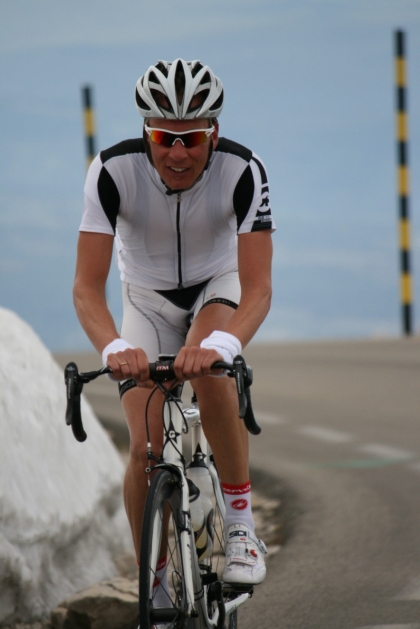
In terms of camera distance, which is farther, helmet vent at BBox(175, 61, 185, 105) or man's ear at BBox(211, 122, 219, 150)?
man's ear at BBox(211, 122, 219, 150)

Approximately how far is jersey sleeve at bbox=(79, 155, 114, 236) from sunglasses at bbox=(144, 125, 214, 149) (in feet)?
0.97

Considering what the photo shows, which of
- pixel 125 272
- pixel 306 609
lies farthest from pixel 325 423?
pixel 125 272

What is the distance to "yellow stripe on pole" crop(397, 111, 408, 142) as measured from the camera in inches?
629

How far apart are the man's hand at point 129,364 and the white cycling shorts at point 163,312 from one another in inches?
27.7

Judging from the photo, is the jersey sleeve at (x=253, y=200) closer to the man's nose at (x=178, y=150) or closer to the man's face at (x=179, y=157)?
the man's face at (x=179, y=157)

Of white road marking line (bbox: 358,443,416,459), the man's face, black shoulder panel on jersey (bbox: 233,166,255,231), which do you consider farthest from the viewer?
white road marking line (bbox: 358,443,416,459)

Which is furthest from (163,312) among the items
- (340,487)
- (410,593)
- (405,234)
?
(405,234)

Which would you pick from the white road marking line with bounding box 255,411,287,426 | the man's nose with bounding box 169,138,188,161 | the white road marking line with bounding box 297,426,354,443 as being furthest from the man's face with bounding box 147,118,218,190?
the white road marking line with bounding box 255,411,287,426

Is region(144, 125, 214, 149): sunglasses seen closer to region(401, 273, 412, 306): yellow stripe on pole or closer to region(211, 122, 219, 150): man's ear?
region(211, 122, 219, 150): man's ear

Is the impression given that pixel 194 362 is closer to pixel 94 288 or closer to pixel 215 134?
pixel 94 288

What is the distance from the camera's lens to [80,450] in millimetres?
5344

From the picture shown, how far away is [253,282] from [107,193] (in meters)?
0.64

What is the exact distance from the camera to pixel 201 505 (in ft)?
12.6

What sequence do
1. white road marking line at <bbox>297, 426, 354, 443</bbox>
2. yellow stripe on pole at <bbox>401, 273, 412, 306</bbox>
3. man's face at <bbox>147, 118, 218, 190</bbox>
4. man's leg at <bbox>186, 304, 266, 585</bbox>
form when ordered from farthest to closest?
yellow stripe on pole at <bbox>401, 273, 412, 306</bbox> < white road marking line at <bbox>297, 426, 354, 443</bbox> < man's leg at <bbox>186, 304, 266, 585</bbox> < man's face at <bbox>147, 118, 218, 190</bbox>
